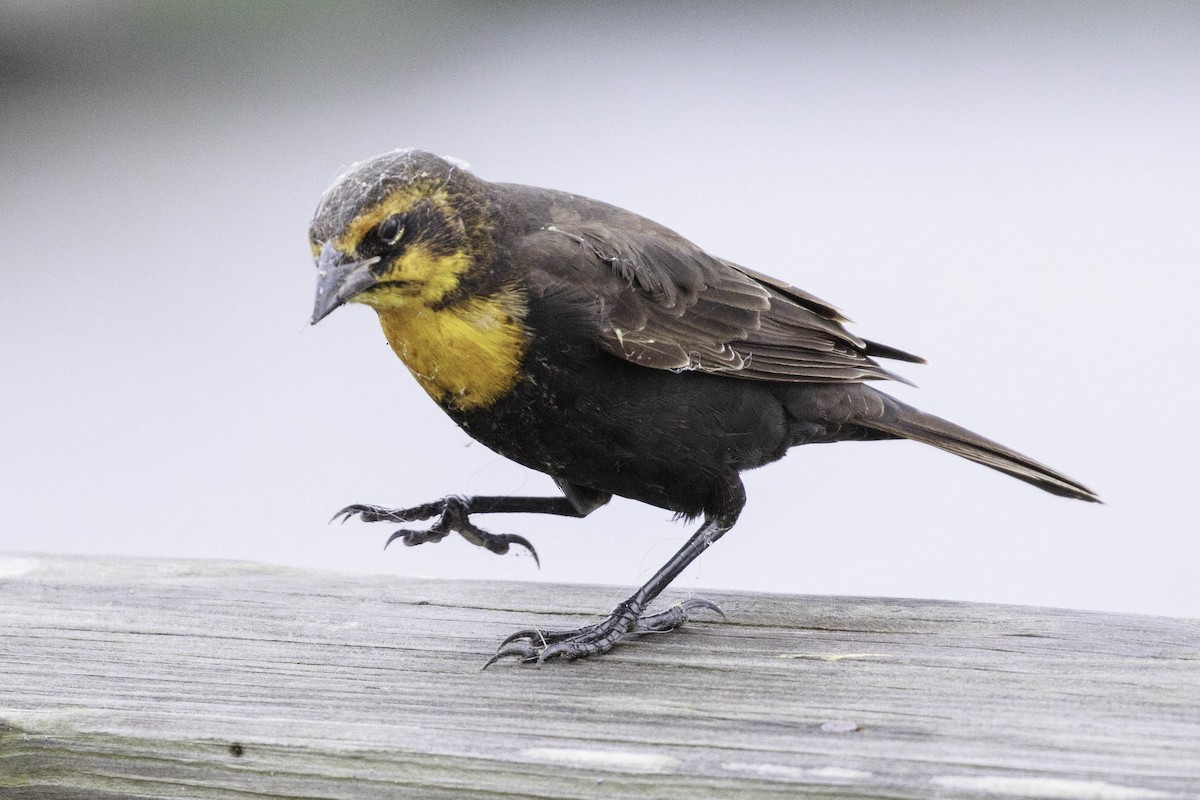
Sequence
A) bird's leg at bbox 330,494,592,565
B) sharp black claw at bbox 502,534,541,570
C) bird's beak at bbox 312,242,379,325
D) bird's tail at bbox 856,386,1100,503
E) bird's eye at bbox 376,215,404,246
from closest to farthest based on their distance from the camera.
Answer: bird's beak at bbox 312,242,379,325, bird's eye at bbox 376,215,404,246, bird's tail at bbox 856,386,1100,503, bird's leg at bbox 330,494,592,565, sharp black claw at bbox 502,534,541,570

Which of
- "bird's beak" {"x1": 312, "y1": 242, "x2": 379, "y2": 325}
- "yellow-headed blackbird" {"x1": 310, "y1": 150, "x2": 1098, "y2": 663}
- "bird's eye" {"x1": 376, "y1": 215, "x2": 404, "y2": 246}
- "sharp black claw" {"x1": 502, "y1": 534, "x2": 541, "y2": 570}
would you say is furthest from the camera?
"sharp black claw" {"x1": 502, "y1": 534, "x2": 541, "y2": 570}

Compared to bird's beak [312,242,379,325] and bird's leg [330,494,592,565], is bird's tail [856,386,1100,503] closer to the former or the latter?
bird's leg [330,494,592,565]

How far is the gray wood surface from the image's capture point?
8.00 feet

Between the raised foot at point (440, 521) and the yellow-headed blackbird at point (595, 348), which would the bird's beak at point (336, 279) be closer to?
the yellow-headed blackbird at point (595, 348)

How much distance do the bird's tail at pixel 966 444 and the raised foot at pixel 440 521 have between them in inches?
44.9

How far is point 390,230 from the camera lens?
3285 mm

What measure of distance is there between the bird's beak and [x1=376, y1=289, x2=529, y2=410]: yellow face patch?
0.22 meters

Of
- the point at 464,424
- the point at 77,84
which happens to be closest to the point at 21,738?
the point at 464,424

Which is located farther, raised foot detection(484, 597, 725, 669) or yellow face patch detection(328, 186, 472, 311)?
raised foot detection(484, 597, 725, 669)

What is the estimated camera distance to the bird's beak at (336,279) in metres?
3.15

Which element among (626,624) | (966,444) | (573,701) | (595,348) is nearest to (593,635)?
(626,624)

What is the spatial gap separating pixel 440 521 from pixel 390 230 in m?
1.24

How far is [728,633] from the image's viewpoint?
3.42m

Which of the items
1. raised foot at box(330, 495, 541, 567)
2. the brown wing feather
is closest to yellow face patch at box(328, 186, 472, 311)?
the brown wing feather
